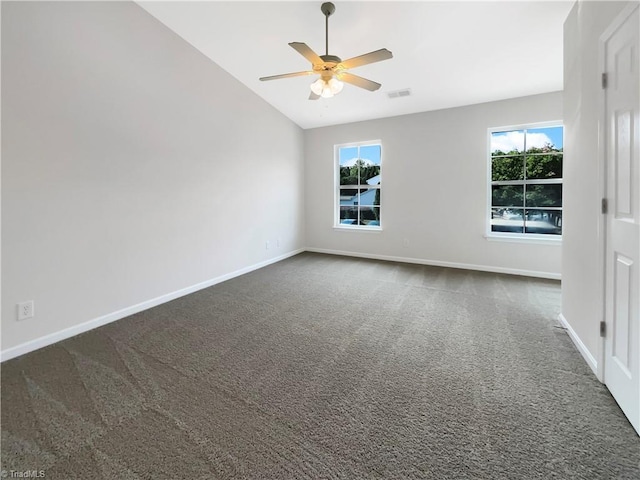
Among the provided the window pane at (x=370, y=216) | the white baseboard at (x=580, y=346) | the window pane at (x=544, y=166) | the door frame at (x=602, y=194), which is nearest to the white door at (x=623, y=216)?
the door frame at (x=602, y=194)

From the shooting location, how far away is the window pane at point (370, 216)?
18.9ft

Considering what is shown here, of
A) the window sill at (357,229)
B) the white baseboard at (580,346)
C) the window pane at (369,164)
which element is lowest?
the white baseboard at (580,346)

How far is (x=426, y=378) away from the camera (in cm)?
196

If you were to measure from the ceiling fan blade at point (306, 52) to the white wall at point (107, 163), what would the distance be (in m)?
1.84

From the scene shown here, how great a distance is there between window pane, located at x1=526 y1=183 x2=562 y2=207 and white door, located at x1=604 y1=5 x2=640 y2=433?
9.85 ft

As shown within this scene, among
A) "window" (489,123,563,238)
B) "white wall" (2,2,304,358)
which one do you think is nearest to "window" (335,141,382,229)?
"window" (489,123,563,238)

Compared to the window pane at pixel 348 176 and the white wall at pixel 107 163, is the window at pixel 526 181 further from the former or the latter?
the white wall at pixel 107 163

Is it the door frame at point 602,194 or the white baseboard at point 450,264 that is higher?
the door frame at point 602,194

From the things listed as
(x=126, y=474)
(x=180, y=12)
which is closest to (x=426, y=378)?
(x=126, y=474)

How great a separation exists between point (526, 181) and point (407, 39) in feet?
9.30

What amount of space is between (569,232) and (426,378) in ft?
6.09

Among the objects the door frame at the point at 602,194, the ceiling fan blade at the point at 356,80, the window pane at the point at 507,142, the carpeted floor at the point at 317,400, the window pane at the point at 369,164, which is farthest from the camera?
the window pane at the point at 369,164

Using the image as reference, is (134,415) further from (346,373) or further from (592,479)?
(592,479)

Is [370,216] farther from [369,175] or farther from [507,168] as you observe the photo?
[507,168]
